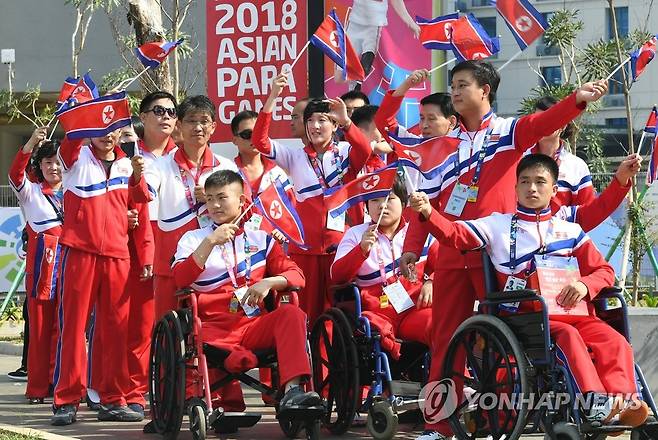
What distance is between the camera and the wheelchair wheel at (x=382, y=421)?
22.5 ft

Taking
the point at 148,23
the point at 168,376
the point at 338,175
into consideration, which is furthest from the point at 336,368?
the point at 148,23

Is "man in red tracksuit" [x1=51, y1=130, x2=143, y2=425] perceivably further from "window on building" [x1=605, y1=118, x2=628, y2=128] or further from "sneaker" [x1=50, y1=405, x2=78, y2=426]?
"window on building" [x1=605, y1=118, x2=628, y2=128]

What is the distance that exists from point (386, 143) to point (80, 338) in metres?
2.38

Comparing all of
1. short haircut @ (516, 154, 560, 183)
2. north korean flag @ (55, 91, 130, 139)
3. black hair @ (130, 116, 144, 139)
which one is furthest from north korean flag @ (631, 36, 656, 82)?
A: black hair @ (130, 116, 144, 139)

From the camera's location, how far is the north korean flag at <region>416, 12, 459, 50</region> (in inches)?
336

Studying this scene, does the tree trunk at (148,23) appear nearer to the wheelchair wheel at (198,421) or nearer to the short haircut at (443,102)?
the short haircut at (443,102)

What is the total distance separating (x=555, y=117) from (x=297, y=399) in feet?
6.42

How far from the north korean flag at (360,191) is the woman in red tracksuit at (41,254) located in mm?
2535

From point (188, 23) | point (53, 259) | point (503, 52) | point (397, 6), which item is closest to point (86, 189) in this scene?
point (53, 259)

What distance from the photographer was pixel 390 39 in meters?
12.2

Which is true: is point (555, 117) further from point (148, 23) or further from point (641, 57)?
point (148, 23)

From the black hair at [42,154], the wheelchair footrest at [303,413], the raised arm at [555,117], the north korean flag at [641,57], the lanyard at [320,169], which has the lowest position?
the wheelchair footrest at [303,413]

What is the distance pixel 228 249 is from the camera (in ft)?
23.4

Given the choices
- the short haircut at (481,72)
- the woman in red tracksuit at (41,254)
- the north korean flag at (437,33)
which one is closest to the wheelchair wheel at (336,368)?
the short haircut at (481,72)
